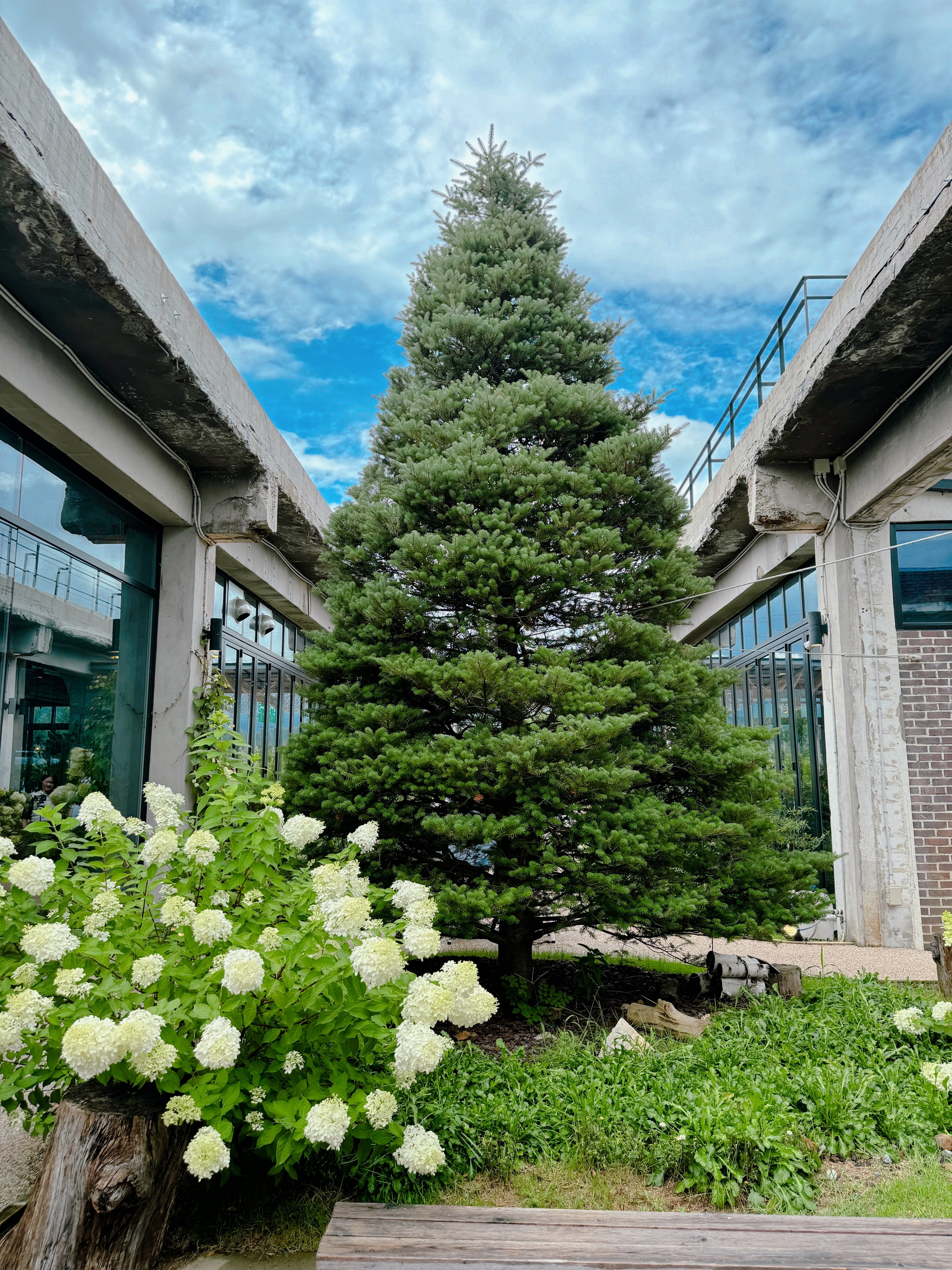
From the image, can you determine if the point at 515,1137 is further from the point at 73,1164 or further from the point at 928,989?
the point at 928,989

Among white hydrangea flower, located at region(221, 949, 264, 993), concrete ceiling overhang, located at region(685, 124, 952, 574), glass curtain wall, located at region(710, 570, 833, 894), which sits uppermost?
Answer: concrete ceiling overhang, located at region(685, 124, 952, 574)

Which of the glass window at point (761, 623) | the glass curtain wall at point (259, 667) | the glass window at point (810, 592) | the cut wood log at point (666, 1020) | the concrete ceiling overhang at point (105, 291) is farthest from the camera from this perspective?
the glass window at point (761, 623)

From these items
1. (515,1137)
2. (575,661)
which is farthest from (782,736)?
(515,1137)

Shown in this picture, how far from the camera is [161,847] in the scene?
114 inches

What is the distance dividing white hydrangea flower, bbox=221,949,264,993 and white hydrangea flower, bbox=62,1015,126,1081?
0.30 meters

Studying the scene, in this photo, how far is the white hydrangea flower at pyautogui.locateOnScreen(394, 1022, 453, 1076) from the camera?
7.39 feet

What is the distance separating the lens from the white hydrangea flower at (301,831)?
10.3 ft

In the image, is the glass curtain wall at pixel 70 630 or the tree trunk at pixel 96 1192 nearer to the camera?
the tree trunk at pixel 96 1192

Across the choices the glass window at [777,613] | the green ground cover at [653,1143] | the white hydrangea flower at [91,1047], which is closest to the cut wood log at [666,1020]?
the green ground cover at [653,1143]

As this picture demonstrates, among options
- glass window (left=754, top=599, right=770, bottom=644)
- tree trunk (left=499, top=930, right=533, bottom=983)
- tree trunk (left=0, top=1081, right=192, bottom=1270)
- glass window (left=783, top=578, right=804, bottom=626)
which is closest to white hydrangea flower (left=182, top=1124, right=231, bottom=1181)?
tree trunk (left=0, top=1081, right=192, bottom=1270)

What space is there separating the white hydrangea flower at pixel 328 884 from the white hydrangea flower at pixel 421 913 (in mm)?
249

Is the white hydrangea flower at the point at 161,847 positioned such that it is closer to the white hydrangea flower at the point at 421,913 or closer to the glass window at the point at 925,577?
the white hydrangea flower at the point at 421,913

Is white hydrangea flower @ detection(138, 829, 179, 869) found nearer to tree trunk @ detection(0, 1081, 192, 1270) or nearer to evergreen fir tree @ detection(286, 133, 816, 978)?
tree trunk @ detection(0, 1081, 192, 1270)

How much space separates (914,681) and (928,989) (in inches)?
149
